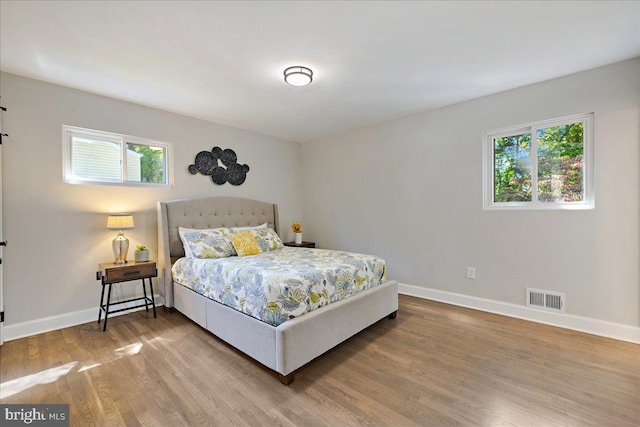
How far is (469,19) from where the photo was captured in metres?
1.99

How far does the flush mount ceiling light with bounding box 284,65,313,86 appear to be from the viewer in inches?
103

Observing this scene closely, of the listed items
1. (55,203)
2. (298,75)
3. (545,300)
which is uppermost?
(298,75)

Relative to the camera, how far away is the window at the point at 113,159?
3.09m

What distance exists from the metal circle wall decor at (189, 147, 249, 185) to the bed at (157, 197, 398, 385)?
1.11 ft

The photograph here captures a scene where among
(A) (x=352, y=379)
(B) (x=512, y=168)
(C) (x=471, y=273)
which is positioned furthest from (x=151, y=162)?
(B) (x=512, y=168)

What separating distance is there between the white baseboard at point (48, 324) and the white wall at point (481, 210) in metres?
3.39

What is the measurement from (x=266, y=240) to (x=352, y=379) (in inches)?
Result: 90.4

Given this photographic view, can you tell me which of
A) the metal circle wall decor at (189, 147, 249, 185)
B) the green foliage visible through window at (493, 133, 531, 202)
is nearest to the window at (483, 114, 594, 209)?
the green foliage visible through window at (493, 133, 531, 202)

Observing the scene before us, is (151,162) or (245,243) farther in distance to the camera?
(151,162)

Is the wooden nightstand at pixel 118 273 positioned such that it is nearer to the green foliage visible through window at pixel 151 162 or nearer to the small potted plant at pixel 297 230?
the green foliage visible through window at pixel 151 162

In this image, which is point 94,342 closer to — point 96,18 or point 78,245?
point 78,245

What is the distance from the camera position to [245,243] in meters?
3.60

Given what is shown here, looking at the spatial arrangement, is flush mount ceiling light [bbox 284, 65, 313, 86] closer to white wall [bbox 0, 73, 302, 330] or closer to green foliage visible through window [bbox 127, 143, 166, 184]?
white wall [bbox 0, 73, 302, 330]

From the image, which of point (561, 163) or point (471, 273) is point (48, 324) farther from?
point (561, 163)
